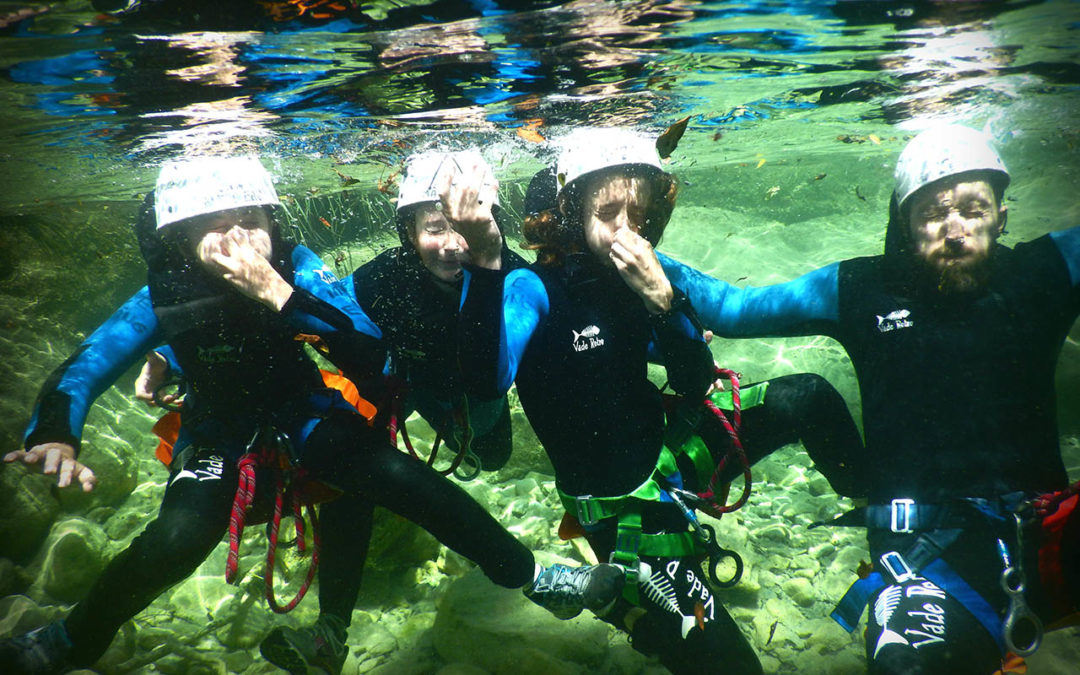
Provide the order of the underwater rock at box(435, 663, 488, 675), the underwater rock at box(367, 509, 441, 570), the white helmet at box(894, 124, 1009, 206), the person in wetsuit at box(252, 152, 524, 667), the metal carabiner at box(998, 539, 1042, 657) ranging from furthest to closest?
1. the underwater rock at box(367, 509, 441, 570)
2. the person in wetsuit at box(252, 152, 524, 667)
3. the underwater rock at box(435, 663, 488, 675)
4. the white helmet at box(894, 124, 1009, 206)
5. the metal carabiner at box(998, 539, 1042, 657)

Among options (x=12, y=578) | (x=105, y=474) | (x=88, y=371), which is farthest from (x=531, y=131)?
(x=12, y=578)

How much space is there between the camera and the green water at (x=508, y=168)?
379 cm

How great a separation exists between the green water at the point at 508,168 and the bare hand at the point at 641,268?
2.54m

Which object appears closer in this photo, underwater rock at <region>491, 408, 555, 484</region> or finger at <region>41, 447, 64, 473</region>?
finger at <region>41, 447, 64, 473</region>

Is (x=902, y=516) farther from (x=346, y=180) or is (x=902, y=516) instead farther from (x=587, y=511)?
(x=346, y=180)

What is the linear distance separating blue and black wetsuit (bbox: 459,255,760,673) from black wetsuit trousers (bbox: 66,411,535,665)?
26.5 inches

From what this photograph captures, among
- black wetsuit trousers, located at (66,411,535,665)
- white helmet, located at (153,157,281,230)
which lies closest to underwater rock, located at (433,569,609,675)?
black wetsuit trousers, located at (66,411,535,665)

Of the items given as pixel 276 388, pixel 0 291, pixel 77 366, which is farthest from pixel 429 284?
pixel 0 291

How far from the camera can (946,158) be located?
2762mm

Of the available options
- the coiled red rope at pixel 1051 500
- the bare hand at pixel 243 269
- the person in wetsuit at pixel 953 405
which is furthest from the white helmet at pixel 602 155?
the coiled red rope at pixel 1051 500

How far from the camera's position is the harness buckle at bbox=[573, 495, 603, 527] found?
288 centimetres

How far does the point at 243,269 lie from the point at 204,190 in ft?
2.80

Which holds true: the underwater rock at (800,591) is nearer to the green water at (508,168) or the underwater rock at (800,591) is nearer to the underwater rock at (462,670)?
the green water at (508,168)

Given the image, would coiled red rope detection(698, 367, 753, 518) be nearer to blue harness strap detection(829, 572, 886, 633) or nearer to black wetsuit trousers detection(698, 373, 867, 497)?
black wetsuit trousers detection(698, 373, 867, 497)
